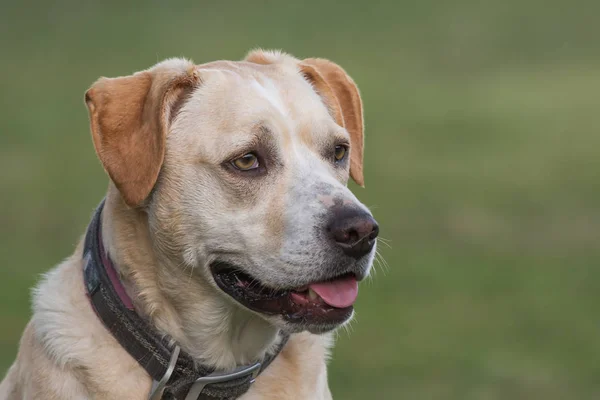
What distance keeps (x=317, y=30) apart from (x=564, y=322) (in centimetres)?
1586

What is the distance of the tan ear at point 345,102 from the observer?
5160 millimetres

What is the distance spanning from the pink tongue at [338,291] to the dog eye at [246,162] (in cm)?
50

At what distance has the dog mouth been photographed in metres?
4.43

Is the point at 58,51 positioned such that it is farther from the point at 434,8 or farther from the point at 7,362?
the point at 7,362

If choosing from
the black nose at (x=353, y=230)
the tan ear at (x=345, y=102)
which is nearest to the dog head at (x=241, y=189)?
the black nose at (x=353, y=230)

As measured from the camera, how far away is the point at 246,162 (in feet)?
14.9

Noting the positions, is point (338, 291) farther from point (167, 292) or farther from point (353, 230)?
point (167, 292)

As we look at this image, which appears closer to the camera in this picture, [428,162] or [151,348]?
[151,348]

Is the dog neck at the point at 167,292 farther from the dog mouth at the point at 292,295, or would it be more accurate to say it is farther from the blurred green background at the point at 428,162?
the blurred green background at the point at 428,162

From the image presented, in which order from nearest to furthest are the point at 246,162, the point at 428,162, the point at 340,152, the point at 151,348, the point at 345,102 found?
the point at 151,348 < the point at 246,162 < the point at 340,152 < the point at 345,102 < the point at 428,162

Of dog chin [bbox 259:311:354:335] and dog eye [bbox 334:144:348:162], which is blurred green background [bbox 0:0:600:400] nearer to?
dog eye [bbox 334:144:348:162]

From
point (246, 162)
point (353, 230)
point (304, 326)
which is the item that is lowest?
point (304, 326)

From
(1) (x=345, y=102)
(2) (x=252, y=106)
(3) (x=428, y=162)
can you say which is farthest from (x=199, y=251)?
(3) (x=428, y=162)

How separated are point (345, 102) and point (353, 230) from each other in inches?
40.8
